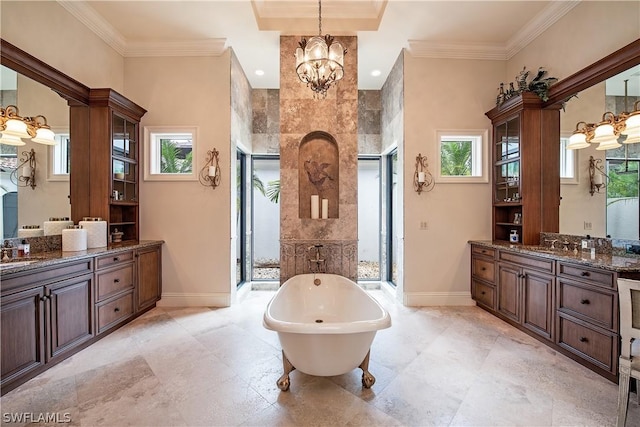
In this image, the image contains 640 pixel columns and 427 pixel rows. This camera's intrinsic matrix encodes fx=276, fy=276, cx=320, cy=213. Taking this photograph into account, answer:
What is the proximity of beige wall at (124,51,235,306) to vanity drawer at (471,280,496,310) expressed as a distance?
11.4 feet

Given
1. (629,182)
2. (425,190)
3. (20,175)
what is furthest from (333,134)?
(20,175)

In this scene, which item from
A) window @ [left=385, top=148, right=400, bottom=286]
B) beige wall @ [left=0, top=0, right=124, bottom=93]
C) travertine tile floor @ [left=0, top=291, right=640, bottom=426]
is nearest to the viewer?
travertine tile floor @ [left=0, top=291, right=640, bottom=426]

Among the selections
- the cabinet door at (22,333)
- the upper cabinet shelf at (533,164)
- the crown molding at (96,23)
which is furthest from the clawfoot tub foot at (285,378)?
the crown molding at (96,23)

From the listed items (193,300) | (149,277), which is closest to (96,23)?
(149,277)

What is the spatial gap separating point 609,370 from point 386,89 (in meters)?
4.46

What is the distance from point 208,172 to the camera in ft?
12.8

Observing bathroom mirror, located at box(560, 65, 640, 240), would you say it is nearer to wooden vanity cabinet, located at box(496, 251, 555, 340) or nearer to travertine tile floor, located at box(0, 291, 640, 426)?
wooden vanity cabinet, located at box(496, 251, 555, 340)

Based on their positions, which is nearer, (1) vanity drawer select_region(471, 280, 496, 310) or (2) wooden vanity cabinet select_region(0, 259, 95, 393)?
(2) wooden vanity cabinet select_region(0, 259, 95, 393)

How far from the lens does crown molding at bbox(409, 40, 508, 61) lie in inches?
156

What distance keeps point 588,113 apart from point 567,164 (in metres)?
0.55

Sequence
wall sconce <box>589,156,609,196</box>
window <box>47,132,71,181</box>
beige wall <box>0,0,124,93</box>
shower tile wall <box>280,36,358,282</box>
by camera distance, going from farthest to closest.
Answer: shower tile wall <box>280,36,358,282</box> < window <box>47,132,71,181</box> < wall sconce <box>589,156,609,196</box> < beige wall <box>0,0,124,93</box>

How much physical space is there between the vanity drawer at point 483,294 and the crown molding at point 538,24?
10.9 feet

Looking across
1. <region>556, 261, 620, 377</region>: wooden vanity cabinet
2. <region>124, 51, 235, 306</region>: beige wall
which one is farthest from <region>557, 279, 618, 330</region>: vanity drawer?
<region>124, 51, 235, 306</region>: beige wall

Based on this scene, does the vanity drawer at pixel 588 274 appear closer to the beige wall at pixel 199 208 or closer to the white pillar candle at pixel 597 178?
the white pillar candle at pixel 597 178
